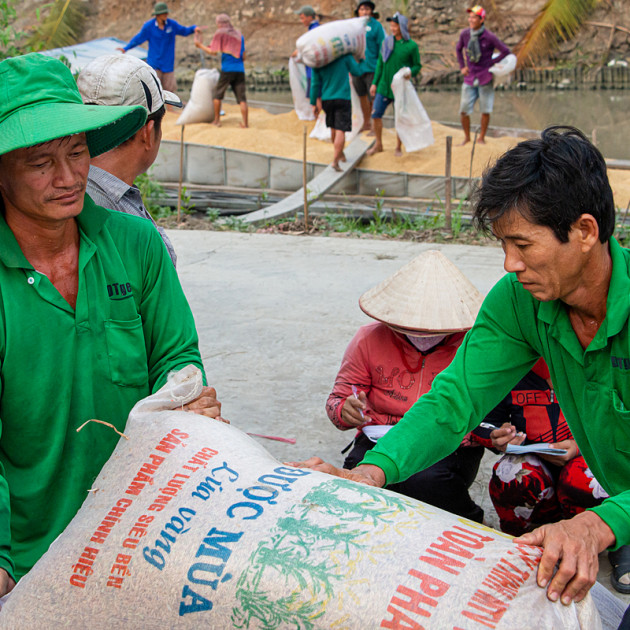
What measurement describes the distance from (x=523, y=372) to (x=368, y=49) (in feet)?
27.3

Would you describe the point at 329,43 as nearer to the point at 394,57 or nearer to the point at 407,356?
the point at 394,57

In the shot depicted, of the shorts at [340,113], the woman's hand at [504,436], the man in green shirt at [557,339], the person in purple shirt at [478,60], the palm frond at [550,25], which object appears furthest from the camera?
the palm frond at [550,25]

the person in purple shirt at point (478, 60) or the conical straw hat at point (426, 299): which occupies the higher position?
the person in purple shirt at point (478, 60)

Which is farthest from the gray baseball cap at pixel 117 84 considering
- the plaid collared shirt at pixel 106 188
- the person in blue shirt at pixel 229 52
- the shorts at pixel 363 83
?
the person in blue shirt at pixel 229 52

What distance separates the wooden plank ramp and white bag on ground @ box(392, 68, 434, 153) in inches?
21.9

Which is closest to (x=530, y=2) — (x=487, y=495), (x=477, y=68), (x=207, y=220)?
(x=477, y=68)

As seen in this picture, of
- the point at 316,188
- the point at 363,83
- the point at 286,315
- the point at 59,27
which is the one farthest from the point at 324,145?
the point at 59,27

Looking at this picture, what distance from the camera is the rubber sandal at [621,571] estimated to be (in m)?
2.09

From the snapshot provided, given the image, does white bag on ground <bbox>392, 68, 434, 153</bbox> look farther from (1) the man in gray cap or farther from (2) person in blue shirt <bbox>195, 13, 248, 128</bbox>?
(1) the man in gray cap

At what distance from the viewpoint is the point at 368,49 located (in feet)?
30.7

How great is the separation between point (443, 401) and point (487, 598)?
56 cm

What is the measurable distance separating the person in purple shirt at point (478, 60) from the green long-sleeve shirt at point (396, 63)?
64cm

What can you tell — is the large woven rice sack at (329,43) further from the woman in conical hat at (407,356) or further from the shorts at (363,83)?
the woman in conical hat at (407,356)

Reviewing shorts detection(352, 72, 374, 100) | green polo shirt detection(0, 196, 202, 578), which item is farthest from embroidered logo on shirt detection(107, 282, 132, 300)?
shorts detection(352, 72, 374, 100)
